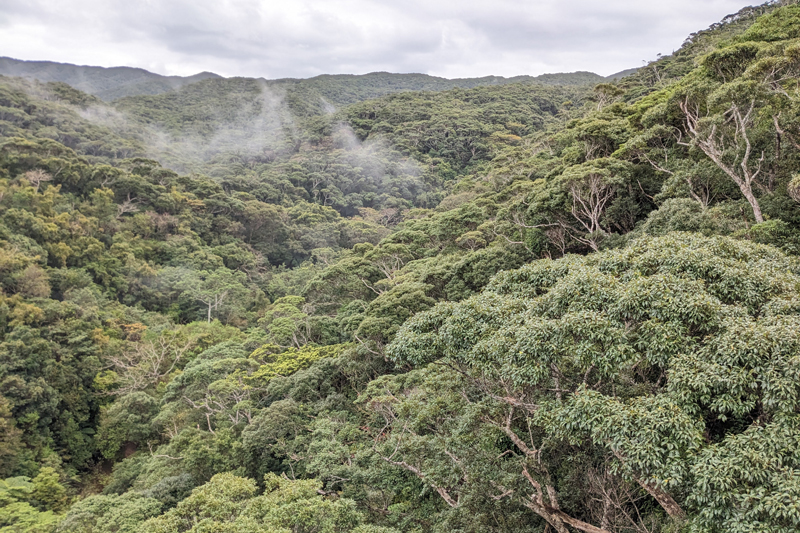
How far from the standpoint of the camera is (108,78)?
129m

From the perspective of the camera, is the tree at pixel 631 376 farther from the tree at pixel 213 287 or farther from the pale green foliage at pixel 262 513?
the tree at pixel 213 287

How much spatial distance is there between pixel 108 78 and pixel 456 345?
159415 millimetres

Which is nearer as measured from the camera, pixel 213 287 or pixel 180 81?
pixel 213 287

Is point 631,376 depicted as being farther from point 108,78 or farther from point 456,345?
point 108,78

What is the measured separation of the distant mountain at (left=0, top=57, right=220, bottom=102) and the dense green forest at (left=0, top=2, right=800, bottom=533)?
9740 cm

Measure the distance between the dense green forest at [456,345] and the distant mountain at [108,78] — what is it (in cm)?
9740

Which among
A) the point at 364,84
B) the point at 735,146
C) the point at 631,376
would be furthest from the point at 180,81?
the point at 631,376

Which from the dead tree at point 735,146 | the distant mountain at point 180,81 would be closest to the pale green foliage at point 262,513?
the dead tree at point 735,146

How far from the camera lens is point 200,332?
1054 inches

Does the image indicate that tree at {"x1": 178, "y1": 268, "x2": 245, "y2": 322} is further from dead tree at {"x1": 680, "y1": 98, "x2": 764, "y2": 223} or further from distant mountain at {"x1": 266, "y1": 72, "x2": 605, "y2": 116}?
distant mountain at {"x1": 266, "y1": 72, "x2": 605, "y2": 116}

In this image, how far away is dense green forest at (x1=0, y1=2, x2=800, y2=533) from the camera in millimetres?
5109

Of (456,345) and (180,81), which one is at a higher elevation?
(180,81)

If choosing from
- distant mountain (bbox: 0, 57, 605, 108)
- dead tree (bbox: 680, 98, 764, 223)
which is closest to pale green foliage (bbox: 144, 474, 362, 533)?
dead tree (bbox: 680, 98, 764, 223)

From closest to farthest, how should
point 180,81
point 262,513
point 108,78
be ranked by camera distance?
1. point 262,513
2. point 108,78
3. point 180,81
